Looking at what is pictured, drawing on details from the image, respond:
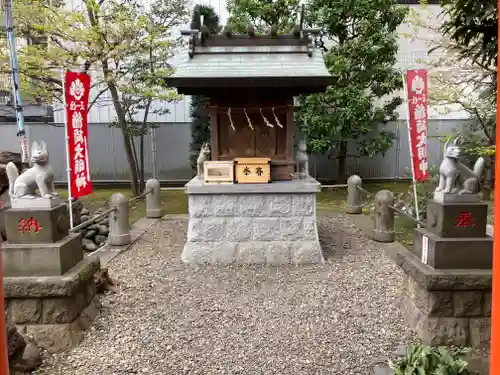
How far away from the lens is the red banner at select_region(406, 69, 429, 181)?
6.61 m

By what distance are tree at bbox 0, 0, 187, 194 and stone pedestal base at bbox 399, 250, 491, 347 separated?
33.3ft

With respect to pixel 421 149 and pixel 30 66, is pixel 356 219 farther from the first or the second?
pixel 30 66

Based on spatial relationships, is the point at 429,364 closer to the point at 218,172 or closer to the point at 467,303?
the point at 467,303

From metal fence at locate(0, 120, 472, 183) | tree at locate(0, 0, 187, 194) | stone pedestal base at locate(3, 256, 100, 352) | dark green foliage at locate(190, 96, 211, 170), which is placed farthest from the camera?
metal fence at locate(0, 120, 472, 183)

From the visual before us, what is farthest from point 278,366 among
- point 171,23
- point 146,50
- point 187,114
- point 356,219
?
point 187,114

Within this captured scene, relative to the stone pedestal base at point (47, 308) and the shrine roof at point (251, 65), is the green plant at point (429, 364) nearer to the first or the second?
the stone pedestal base at point (47, 308)

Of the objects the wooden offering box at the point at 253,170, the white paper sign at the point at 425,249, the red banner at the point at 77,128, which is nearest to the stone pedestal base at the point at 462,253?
the white paper sign at the point at 425,249

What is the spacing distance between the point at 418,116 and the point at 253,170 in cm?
295

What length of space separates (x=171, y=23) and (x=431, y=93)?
27.9 feet

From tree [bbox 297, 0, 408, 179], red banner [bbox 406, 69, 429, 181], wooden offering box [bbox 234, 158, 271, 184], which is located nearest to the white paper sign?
red banner [bbox 406, 69, 429, 181]

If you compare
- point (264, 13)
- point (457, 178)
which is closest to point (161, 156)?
point (264, 13)

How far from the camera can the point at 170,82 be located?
6855 millimetres

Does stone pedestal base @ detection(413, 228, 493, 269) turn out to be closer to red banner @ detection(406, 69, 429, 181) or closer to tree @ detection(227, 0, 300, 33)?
red banner @ detection(406, 69, 429, 181)

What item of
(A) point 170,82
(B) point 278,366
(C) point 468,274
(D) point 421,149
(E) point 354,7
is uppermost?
(E) point 354,7
